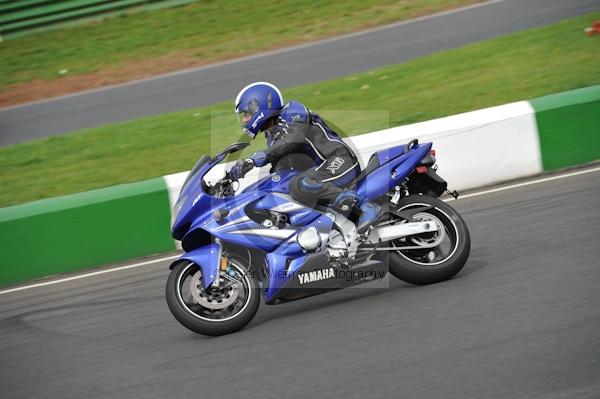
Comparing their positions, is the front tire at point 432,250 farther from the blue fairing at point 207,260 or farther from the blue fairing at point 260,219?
the blue fairing at point 207,260

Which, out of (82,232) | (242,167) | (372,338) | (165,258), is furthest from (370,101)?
(372,338)

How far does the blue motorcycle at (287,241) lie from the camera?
20.4 feet

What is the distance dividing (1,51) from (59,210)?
11350 millimetres

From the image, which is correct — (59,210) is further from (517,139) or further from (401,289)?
(517,139)

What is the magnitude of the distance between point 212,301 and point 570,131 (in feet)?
15.6

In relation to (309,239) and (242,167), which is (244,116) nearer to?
(242,167)

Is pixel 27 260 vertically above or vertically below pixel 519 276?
below

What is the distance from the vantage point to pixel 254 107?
623cm

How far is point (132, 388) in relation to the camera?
552 cm

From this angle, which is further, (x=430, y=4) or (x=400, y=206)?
(x=430, y=4)

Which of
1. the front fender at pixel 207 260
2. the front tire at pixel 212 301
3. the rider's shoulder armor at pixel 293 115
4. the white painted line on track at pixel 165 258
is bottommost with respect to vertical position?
the white painted line on track at pixel 165 258

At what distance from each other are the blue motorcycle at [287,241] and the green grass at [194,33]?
440 inches

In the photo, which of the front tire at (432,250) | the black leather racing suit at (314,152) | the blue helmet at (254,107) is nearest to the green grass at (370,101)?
the black leather racing suit at (314,152)

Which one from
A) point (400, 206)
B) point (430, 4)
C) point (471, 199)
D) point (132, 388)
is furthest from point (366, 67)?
point (132, 388)
